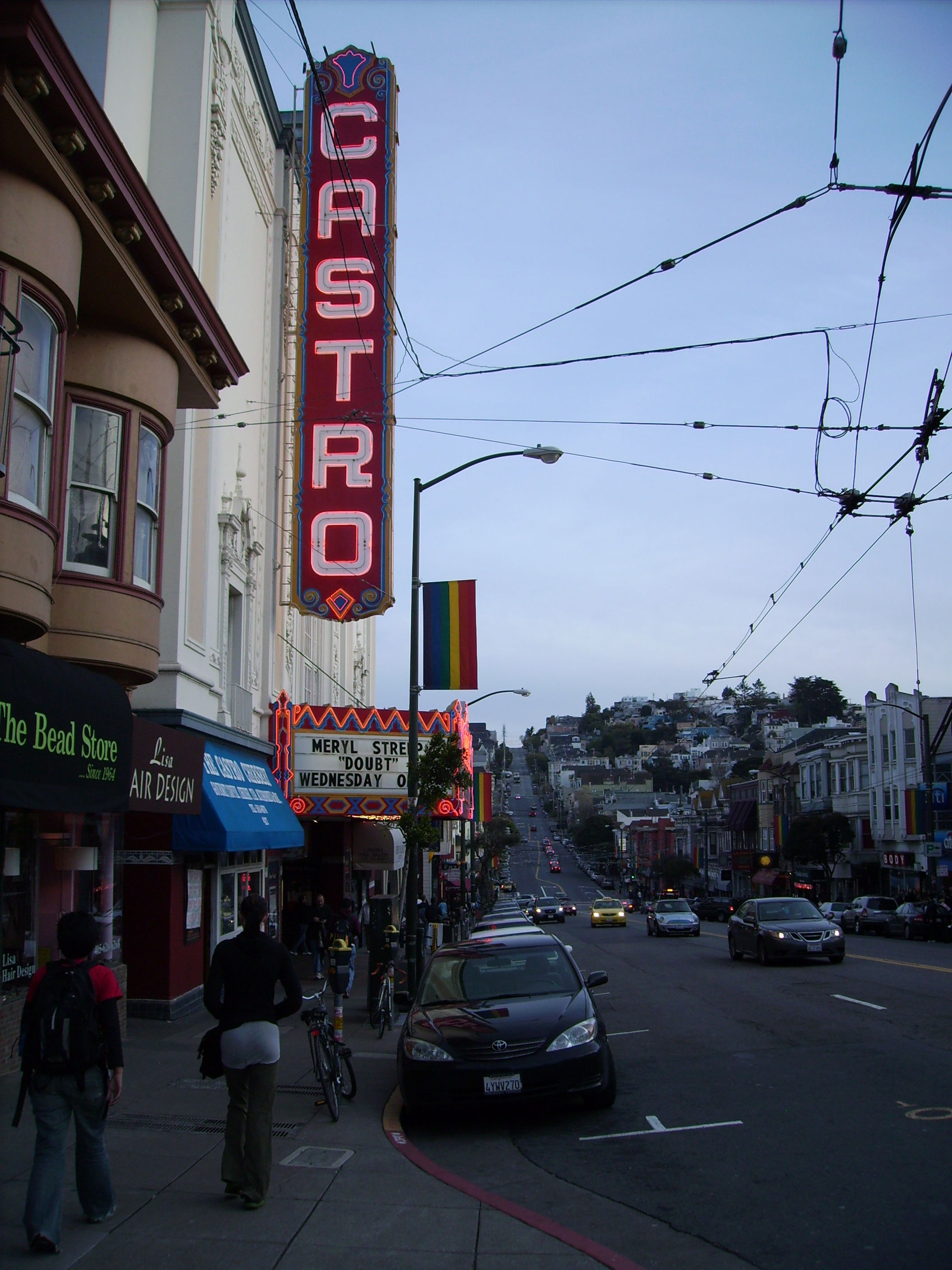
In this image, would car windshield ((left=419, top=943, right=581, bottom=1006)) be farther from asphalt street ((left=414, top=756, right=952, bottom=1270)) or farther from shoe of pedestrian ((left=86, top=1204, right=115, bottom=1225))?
shoe of pedestrian ((left=86, top=1204, right=115, bottom=1225))

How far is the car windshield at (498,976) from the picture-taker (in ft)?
32.9

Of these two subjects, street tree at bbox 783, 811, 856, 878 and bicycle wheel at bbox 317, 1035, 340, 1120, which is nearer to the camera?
bicycle wheel at bbox 317, 1035, 340, 1120

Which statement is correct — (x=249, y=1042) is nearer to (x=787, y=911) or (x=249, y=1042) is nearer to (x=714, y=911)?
(x=787, y=911)

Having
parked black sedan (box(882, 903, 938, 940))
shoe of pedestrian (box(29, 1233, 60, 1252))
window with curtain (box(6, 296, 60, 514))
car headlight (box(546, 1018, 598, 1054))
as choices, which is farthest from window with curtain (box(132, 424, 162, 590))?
parked black sedan (box(882, 903, 938, 940))

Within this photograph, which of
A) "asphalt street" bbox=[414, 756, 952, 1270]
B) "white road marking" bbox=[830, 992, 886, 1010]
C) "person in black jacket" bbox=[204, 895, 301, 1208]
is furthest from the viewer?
"white road marking" bbox=[830, 992, 886, 1010]

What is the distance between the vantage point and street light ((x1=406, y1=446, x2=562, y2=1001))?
55.8 feet

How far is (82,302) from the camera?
10953mm

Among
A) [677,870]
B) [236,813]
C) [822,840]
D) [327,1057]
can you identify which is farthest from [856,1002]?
[677,870]

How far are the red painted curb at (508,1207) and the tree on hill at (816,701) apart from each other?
15659 centimetres

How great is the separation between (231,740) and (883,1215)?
14.3 meters

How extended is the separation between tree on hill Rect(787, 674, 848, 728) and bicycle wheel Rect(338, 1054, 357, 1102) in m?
155

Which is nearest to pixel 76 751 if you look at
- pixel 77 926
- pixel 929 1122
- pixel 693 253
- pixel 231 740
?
pixel 77 926

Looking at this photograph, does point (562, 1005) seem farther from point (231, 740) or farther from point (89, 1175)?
point (231, 740)

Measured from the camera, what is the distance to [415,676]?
1794cm
